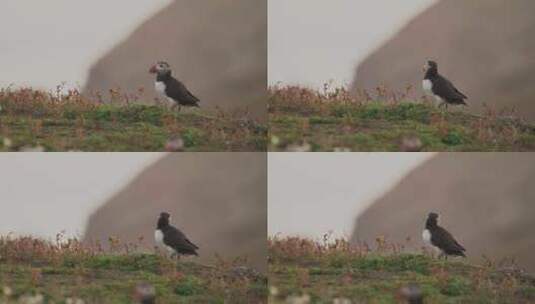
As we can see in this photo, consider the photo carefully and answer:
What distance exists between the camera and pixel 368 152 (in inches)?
187

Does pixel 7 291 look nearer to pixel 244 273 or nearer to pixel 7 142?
pixel 7 142

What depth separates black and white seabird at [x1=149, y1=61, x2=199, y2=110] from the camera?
479 cm

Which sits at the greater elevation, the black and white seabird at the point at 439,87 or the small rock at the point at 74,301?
the black and white seabird at the point at 439,87

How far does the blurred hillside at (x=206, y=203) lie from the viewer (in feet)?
15.6

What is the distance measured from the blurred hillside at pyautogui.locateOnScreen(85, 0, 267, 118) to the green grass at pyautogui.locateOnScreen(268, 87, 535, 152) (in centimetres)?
16

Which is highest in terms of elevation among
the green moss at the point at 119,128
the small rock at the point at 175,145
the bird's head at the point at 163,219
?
the green moss at the point at 119,128

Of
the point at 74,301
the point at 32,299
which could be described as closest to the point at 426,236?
the point at 74,301

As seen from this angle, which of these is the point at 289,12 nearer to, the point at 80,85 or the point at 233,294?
the point at 80,85

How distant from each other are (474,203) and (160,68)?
162cm

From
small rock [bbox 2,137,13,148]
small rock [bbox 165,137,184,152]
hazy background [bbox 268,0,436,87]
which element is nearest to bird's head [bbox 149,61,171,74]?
small rock [bbox 165,137,184,152]

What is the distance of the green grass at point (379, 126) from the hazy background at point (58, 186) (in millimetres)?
630

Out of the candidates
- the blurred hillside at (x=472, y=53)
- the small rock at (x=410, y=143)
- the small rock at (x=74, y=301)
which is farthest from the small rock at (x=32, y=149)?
the small rock at (x=410, y=143)

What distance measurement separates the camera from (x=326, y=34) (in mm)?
4754

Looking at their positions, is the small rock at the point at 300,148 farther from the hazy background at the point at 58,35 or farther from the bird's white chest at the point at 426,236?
the hazy background at the point at 58,35
